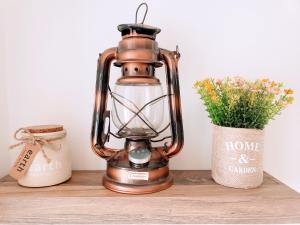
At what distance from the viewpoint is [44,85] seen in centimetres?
77

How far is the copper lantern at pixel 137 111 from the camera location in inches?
22.6

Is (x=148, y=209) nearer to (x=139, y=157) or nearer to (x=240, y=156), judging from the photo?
(x=139, y=157)

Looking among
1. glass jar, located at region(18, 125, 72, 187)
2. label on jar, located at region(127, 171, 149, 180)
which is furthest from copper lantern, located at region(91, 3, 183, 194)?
glass jar, located at region(18, 125, 72, 187)

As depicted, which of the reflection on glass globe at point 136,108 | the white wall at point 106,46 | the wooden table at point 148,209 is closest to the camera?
the wooden table at point 148,209

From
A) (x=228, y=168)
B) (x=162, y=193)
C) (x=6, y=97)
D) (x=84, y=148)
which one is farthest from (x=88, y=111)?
(x=228, y=168)

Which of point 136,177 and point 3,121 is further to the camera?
point 3,121

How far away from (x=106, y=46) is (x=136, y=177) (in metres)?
0.46

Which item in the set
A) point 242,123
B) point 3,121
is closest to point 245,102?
point 242,123

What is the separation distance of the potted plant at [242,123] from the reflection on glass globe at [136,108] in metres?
0.15

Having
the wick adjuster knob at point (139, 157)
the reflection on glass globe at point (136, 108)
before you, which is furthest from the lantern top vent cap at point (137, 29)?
the wick adjuster knob at point (139, 157)

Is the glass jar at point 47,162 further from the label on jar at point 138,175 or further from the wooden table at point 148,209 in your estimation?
the label on jar at point 138,175

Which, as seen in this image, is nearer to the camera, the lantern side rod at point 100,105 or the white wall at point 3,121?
the lantern side rod at point 100,105

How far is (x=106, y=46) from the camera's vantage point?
77 centimetres

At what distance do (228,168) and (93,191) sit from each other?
37 cm
